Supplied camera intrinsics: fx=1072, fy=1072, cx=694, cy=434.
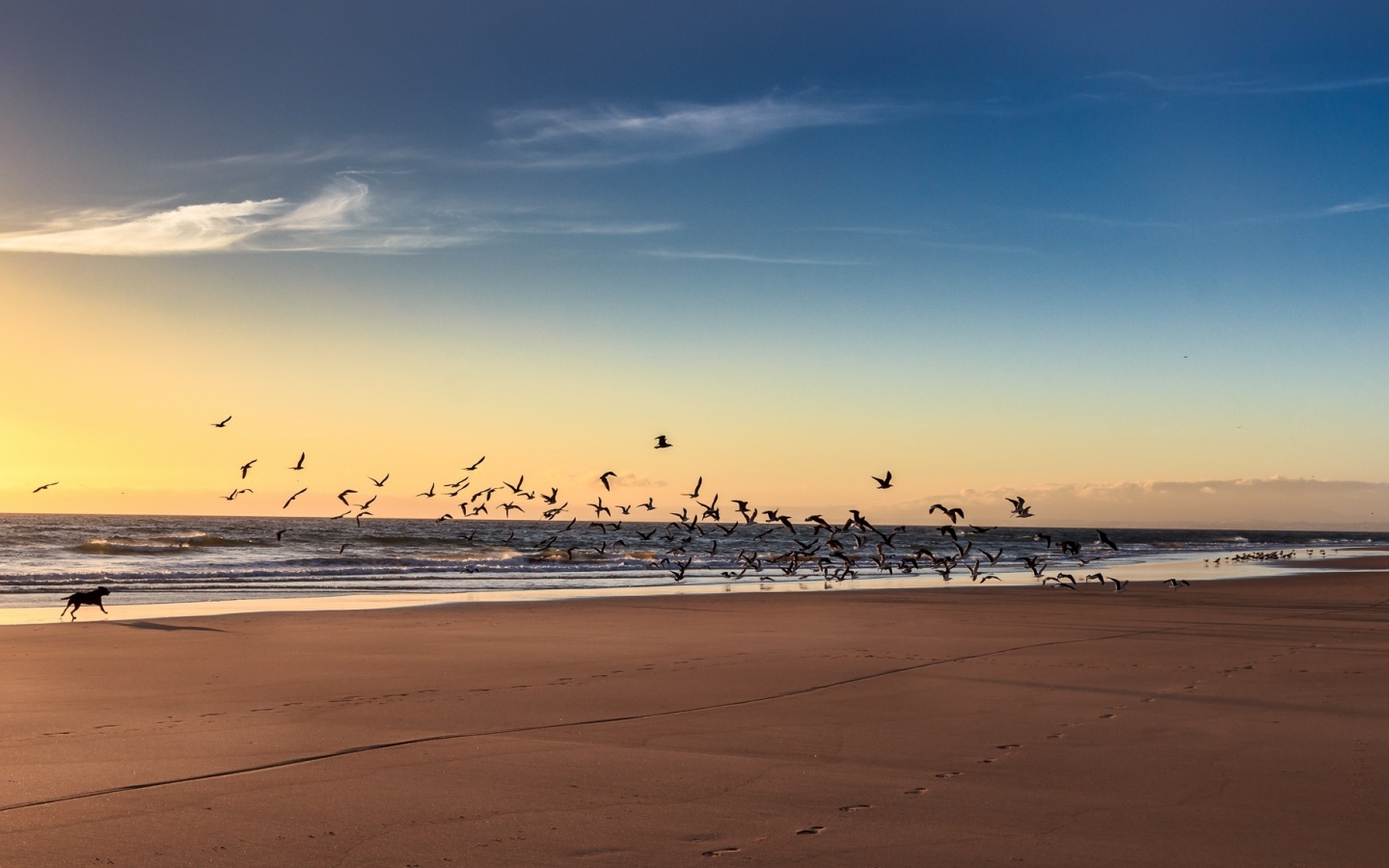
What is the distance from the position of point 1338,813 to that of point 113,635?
1886 centimetres

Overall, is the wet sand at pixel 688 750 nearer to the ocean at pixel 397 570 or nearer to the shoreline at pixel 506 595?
the shoreline at pixel 506 595

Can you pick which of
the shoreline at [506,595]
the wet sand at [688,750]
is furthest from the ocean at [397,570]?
the wet sand at [688,750]

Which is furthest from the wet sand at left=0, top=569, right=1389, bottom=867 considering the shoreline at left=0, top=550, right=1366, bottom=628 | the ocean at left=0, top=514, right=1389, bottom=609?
the ocean at left=0, top=514, right=1389, bottom=609

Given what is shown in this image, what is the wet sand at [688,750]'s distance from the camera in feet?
22.9

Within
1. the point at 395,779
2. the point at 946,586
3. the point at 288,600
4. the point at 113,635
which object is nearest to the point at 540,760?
the point at 395,779

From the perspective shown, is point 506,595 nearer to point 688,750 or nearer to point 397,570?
point 397,570

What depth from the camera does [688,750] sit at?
9.73m

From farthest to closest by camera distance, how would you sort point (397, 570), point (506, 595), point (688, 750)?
point (397, 570) < point (506, 595) < point (688, 750)

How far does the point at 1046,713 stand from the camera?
1170cm

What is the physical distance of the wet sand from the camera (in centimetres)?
699

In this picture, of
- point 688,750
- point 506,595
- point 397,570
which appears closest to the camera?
point 688,750

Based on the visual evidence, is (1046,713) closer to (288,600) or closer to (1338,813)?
(1338,813)

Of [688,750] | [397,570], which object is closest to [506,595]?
[397,570]

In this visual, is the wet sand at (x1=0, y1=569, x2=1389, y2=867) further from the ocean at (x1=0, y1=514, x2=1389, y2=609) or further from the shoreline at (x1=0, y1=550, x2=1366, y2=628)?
the ocean at (x1=0, y1=514, x2=1389, y2=609)
